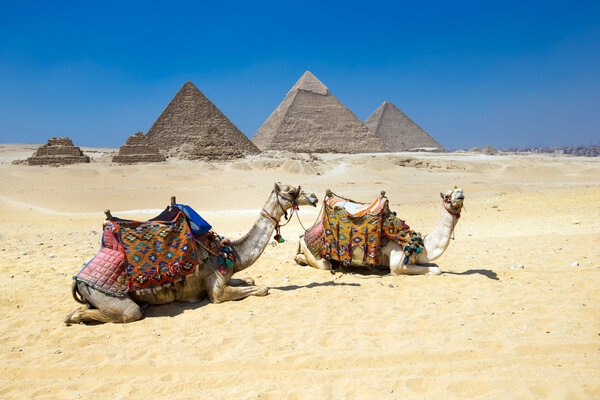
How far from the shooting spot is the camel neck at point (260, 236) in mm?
4188

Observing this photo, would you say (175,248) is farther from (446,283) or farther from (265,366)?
(446,283)

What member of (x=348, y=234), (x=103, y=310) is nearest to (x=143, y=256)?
(x=103, y=310)

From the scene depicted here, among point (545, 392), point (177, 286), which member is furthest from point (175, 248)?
point (545, 392)

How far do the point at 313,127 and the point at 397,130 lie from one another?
27.5 meters

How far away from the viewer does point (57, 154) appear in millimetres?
42812

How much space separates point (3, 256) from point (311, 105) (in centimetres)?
9100

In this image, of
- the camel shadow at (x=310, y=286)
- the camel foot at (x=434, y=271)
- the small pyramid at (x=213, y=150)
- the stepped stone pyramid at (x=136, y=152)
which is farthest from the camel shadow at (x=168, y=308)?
the stepped stone pyramid at (x=136, y=152)

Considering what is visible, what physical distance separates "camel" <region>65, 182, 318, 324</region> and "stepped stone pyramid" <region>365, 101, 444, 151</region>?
102 metres

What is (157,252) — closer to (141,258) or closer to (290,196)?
(141,258)

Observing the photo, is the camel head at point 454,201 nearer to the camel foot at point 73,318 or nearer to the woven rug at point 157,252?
the woven rug at point 157,252

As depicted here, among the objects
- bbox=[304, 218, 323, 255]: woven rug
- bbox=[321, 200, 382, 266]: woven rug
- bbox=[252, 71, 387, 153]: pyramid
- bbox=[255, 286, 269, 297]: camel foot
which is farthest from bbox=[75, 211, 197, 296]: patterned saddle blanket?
bbox=[252, 71, 387, 153]: pyramid

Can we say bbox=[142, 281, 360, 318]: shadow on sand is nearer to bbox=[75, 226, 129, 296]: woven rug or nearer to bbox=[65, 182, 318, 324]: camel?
bbox=[65, 182, 318, 324]: camel

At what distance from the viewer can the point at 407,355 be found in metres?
2.80

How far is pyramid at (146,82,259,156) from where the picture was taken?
2475 inches
